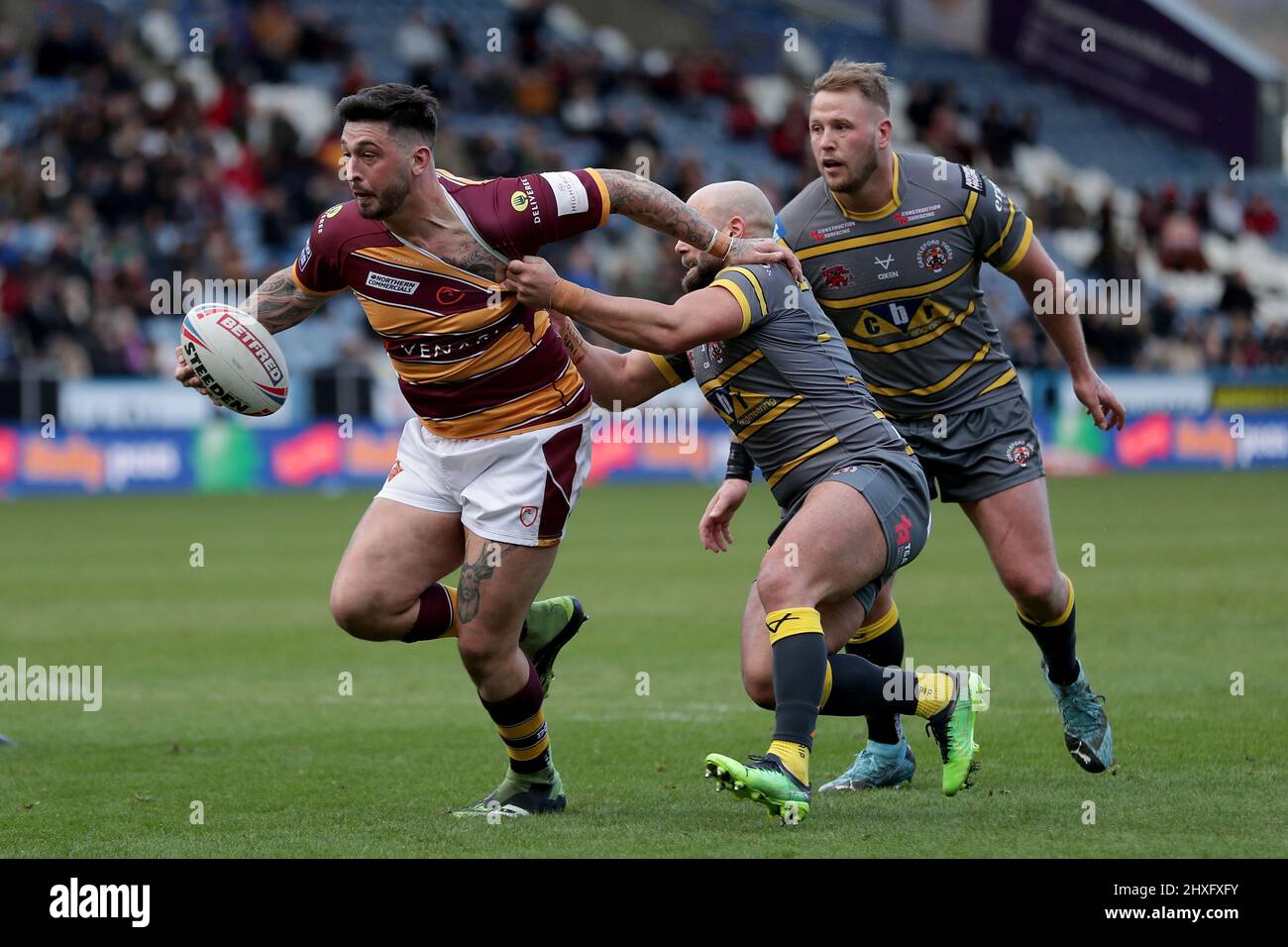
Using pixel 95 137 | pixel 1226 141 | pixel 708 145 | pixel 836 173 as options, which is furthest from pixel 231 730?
pixel 1226 141

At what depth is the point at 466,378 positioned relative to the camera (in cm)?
613

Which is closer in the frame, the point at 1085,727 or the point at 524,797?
the point at 524,797

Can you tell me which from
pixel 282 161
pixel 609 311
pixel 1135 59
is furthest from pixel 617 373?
pixel 1135 59

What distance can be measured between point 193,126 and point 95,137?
4.54 feet

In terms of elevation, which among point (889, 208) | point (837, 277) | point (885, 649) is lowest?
point (885, 649)

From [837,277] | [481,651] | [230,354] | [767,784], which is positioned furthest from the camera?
[837,277]

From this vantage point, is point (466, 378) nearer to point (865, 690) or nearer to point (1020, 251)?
point (865, 690)

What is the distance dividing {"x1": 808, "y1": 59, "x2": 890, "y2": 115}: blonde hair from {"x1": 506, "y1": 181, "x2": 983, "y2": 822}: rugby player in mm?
562

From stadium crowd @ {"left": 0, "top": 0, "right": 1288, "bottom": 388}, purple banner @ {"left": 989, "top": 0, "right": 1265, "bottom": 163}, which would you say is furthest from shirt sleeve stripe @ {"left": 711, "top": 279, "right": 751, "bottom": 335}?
purple banner @ {"left": 989, "top": 0, "right": 1265, "bottom": 163}

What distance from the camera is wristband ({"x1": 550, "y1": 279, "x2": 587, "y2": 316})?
5.70m

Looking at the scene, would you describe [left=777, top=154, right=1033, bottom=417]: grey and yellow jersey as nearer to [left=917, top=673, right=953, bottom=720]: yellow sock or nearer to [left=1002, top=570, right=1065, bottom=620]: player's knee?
[left=1002, top=570, right=1065, bottom=620]: player's knee

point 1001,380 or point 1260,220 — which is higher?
point 1260,220

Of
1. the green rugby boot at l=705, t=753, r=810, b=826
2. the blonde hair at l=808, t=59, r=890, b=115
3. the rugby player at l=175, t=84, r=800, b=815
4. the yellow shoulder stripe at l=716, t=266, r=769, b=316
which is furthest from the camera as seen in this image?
the blonde hair at l=808, t=59, r=890, b=115

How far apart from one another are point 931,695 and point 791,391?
46.4 inches
